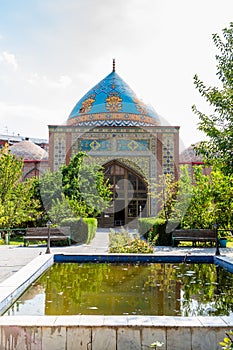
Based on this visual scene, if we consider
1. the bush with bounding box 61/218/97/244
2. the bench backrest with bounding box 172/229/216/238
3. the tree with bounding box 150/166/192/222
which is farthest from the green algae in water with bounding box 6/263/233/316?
the tree with bounding box 150/166/192/222

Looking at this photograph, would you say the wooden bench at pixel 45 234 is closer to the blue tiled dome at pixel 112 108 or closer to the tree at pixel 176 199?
the tree at pixel 176 199

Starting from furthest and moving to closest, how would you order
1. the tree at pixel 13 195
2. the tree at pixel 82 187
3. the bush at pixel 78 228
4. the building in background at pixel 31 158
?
the building in background at pixel 31 158, the tree at pixel 82 187, the tree at pixel 13 195, the bush at pixel 78 228

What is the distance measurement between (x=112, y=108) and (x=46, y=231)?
12.4 metres

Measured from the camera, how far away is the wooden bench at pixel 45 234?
1091 centimetres

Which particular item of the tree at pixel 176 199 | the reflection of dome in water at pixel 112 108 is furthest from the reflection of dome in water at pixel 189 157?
the tree at pixel 176 199

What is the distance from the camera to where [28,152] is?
922 inches

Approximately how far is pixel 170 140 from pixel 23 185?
906cm

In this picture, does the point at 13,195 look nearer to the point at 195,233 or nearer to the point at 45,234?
the point at 45,234

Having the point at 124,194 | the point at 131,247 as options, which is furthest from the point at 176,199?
the point at 124,194

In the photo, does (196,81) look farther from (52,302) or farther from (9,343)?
(9,343)

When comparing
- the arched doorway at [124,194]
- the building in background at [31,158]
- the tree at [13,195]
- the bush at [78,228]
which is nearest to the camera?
the bush at [78,228]

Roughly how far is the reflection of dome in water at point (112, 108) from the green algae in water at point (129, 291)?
576 inches

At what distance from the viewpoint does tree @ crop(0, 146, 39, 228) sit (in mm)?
13555

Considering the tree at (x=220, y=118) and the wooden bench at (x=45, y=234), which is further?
the wooden bench at (x=45, y=234)
